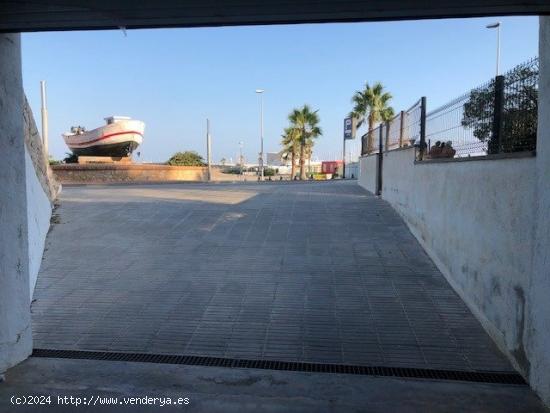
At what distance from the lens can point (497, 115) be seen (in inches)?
220

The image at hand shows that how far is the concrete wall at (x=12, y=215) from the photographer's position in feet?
14.6

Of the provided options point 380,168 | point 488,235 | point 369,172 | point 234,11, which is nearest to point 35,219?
point 234,11

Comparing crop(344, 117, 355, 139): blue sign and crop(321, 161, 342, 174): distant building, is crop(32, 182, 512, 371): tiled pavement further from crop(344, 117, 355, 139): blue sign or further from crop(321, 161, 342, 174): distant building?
crop(321, 161, 342, 174): distant building

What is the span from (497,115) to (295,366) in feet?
11.5

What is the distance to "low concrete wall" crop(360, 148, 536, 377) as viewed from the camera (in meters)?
4.37

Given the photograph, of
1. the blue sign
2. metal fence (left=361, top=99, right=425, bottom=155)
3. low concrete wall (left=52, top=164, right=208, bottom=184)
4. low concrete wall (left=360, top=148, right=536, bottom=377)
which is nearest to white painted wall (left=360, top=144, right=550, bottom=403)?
low concrete wall (left=360, top=148, right=536, bottom=377)

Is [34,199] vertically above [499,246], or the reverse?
[34,199]

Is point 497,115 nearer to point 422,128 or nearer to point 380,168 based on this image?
point 422,128

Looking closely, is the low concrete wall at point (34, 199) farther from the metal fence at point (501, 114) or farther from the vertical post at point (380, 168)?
the vertical post at point (380, 168)

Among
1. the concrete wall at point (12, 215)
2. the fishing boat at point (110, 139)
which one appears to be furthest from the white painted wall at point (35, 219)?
the fishing boat at point (110, 139)

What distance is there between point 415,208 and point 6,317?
681 cm

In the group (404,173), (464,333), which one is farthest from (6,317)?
(404,173)

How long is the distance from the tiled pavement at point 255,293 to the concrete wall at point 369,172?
5453 mm

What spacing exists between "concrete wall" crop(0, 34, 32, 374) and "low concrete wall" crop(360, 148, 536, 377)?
4.49 meters
